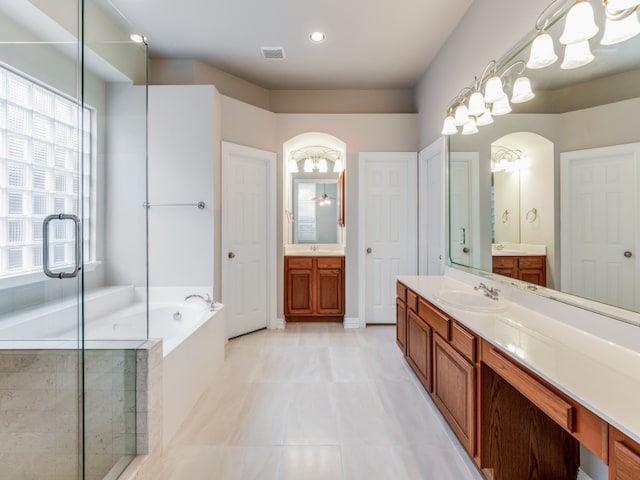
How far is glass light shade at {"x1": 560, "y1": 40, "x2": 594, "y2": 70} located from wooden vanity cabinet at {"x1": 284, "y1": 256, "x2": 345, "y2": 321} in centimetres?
280

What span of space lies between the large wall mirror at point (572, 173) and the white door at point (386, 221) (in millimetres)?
1537

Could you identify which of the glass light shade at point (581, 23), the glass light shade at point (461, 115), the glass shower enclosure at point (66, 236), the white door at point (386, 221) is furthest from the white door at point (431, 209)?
the glass shower enclosure at point (66, 236)

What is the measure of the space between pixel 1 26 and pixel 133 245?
1482mm

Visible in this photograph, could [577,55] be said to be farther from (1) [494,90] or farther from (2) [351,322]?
(2) [351,322]

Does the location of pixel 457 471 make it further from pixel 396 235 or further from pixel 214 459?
pixel 396 235

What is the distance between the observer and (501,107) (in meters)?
1.84

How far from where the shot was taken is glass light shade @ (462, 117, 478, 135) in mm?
2149

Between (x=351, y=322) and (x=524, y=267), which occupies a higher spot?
(x=524, y=267)

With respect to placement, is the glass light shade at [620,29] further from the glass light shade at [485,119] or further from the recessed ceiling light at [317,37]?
the recessed ceiling light at [317,37]

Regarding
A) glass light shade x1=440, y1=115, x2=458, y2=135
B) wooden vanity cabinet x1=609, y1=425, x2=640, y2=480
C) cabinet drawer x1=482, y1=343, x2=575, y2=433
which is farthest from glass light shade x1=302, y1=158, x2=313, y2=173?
wooden vanity cabinet x1=609, y1=425, x2=640, y2=480

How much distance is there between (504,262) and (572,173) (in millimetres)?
700

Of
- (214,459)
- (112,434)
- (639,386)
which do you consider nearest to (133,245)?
(112,434)

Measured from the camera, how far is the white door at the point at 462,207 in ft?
7.43

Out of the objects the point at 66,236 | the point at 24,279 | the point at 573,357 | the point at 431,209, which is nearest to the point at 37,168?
the point at 66,236
